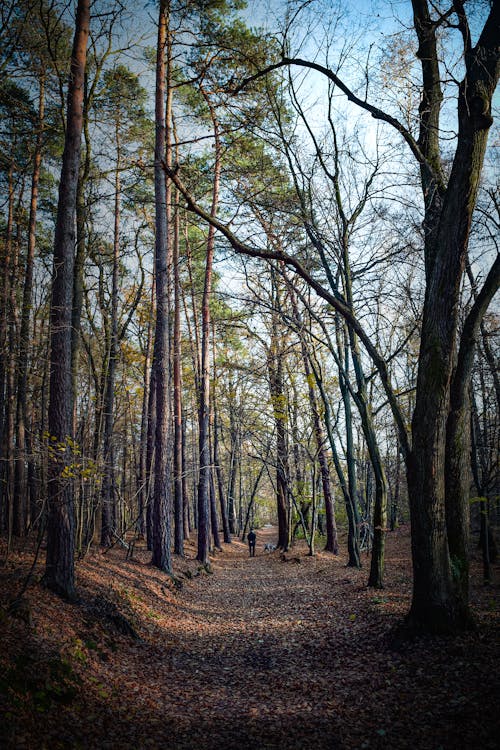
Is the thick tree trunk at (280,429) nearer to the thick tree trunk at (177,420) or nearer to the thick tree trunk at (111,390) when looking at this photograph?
the thick tree trunk at (177,420)

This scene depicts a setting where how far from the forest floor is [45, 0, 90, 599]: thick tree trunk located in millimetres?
473

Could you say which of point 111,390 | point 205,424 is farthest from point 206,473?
point 111,390

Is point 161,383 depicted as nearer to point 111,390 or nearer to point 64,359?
point 111,390

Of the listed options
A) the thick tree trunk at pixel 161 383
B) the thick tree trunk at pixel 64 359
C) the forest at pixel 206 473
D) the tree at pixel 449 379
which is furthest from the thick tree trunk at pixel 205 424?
the tree at pixel 449 379

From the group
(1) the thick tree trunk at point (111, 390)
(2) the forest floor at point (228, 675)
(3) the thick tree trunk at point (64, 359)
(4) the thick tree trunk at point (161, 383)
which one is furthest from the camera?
(1) the thick tree trunk at point (111, 390)

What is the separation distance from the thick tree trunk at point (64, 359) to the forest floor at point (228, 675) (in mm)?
473

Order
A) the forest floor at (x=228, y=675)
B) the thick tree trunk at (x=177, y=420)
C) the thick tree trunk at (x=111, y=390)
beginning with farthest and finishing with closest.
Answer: the thick tree trunk at (x=177, y=420), the thick tree trunk at (x=111, y=390), the forest floor at (x=228, y=675)

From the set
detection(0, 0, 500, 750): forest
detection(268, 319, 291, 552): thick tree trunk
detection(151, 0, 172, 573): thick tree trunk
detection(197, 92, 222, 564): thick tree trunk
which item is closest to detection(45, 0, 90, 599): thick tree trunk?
detection(0, 0, 500, 750): forest

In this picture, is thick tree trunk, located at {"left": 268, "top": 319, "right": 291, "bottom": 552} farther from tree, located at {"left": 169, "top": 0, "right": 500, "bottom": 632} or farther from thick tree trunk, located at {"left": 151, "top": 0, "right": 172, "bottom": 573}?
tree, located at {"left": 169, "top": 0, "right": 500, "bottom": 632}

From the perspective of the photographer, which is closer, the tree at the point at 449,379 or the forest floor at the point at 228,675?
the forest floor at the point at 228,675

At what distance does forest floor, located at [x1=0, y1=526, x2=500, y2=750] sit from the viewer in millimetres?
3357

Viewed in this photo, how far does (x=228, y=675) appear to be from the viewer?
528cm

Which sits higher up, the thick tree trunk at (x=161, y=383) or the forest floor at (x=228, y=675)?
the thick tree trunk at (x=161, y=383)

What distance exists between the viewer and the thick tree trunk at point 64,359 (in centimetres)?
595
